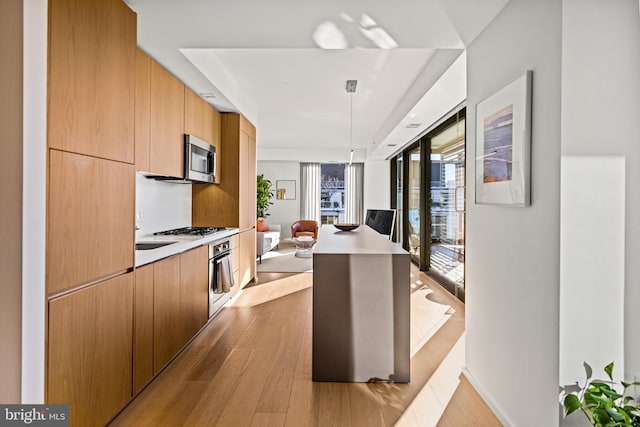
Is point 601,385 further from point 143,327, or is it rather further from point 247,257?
point 247,257

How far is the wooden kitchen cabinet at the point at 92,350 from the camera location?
5.32ft

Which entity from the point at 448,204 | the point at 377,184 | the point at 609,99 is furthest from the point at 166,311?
the point at 377,184

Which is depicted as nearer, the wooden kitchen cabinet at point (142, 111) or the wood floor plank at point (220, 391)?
the wood floor plank at point (220, 391)

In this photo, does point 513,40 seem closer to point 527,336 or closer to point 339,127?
point 527,336

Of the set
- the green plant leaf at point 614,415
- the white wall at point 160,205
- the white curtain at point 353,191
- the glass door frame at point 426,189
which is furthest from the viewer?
the white curtain at point 353,191

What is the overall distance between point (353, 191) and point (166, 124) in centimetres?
775

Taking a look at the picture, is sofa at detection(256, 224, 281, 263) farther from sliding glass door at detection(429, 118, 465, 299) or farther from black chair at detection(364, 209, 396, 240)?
sliding glass door at detection(429, 118, 465, 299)

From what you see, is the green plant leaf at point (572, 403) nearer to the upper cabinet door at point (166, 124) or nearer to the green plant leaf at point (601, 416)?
the green plant leaf at point (601, 416)

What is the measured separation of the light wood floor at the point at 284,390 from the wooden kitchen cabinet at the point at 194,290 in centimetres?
16

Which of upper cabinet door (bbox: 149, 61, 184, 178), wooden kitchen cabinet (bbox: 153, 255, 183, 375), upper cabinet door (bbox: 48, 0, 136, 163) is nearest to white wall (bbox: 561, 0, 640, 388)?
upper cabinet door (bbox: 48, 0, 136, 163)

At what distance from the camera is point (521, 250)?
1.90 meters

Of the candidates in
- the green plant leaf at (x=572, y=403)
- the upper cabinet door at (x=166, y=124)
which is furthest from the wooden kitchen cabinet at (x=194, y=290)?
the green plant leaf at (x=572, y=403)

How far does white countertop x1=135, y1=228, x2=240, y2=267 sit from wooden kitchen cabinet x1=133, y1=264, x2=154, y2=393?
0.06 metres

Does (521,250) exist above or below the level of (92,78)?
below
